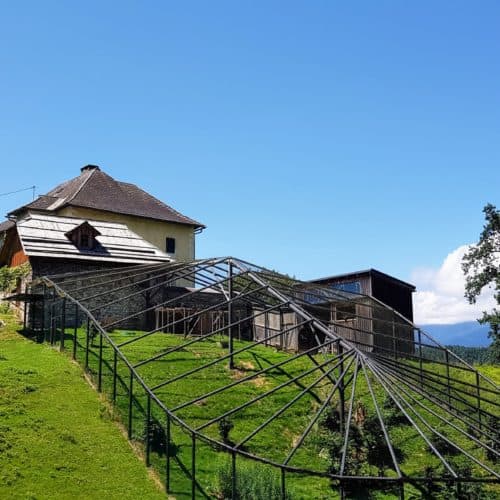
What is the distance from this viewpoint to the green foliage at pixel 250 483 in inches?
527

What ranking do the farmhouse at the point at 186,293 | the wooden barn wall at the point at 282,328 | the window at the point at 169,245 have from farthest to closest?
the window at the point at 169,245 → the wooden barn wall at the point at 282,328 → the farmhouse at the point at 186,293

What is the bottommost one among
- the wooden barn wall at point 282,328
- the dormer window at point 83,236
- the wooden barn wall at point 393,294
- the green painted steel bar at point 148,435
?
the green painted steel bar at point 148,435

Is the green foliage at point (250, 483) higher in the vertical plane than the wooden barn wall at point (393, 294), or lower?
lower

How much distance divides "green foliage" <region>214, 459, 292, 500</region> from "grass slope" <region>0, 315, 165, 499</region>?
1348mm

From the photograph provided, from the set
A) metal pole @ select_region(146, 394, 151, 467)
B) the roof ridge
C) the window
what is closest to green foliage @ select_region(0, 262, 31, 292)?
the roof ridge

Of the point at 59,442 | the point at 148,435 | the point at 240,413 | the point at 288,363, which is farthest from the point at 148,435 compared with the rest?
the point at 288,363

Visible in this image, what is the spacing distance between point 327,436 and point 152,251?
18.4 meters

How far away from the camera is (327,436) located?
57.4ft

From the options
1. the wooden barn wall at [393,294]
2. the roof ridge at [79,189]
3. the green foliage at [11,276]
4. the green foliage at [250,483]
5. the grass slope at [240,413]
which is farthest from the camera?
the roof ridge at [79,189]

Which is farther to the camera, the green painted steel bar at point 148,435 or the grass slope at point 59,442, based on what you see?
the green painted steel bar at point 148,435

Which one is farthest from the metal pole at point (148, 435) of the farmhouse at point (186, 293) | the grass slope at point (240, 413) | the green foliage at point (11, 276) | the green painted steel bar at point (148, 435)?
the green foliage at point (11, 276)

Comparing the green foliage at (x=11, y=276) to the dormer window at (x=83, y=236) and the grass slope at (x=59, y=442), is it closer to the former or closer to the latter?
the dormer window at (x=83, y=236)

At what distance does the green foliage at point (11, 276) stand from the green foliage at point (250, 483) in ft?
58.4

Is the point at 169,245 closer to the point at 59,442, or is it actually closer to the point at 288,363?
the point at 288,363
